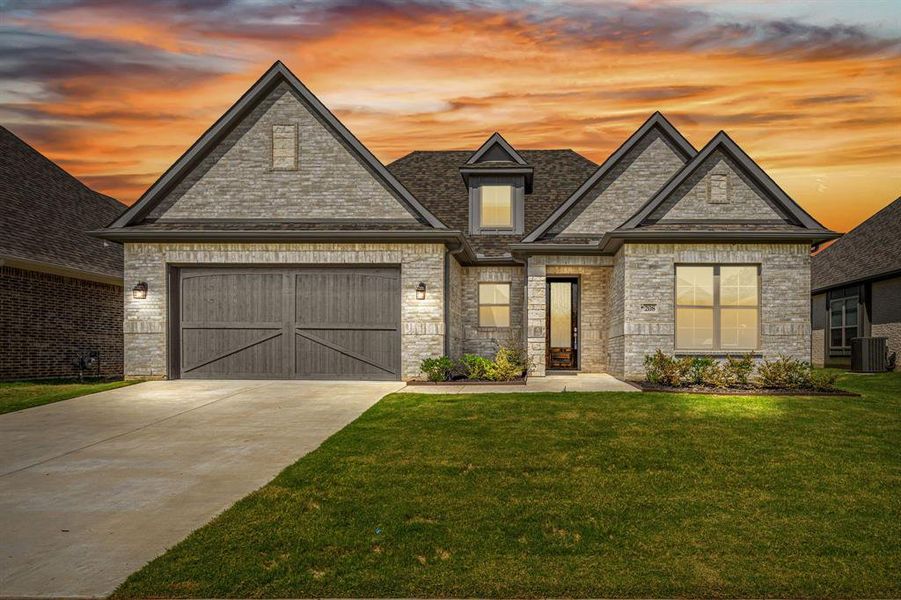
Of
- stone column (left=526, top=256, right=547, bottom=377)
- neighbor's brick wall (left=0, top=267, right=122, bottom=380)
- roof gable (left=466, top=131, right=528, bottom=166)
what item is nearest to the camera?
neighbor's brick wall (left=0, top=267, right=122, bottom=380)

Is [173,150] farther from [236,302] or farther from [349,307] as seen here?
[349,307]

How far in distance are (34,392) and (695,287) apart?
51.3 feet

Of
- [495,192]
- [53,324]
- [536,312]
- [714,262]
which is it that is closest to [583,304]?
[536,312]

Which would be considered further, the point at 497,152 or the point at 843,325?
the point at 843,325

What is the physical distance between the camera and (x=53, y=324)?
1869cm

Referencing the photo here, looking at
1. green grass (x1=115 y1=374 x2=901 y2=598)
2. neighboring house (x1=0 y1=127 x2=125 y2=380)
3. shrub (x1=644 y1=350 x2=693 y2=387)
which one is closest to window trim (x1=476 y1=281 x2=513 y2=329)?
shrub (x1=644 y1=350 x2=693 y2=387)

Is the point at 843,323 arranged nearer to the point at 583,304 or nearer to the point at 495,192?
the point at 583,304

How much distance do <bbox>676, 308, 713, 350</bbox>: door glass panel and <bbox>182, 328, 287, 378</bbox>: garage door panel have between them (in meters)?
9.96

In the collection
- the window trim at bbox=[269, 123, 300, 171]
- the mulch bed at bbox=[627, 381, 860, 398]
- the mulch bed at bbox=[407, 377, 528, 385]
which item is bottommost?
the mulch bed at bbox=[407, 377, 528, 385]

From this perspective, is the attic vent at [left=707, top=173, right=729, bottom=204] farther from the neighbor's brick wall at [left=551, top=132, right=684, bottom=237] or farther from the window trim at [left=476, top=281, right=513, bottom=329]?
the window trim at [left=476, top=281, right=513, bottom=329]

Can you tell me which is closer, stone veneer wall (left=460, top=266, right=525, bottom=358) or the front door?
stone veneer wall (left=460, top=266, right=525, bottom=358)

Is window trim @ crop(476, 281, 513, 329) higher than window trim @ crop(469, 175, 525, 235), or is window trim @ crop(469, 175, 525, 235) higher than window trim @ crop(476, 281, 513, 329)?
window trim @ crop(469, 175, 525, 235)

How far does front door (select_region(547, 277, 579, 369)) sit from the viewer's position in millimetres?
19786

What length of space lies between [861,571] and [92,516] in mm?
6323
